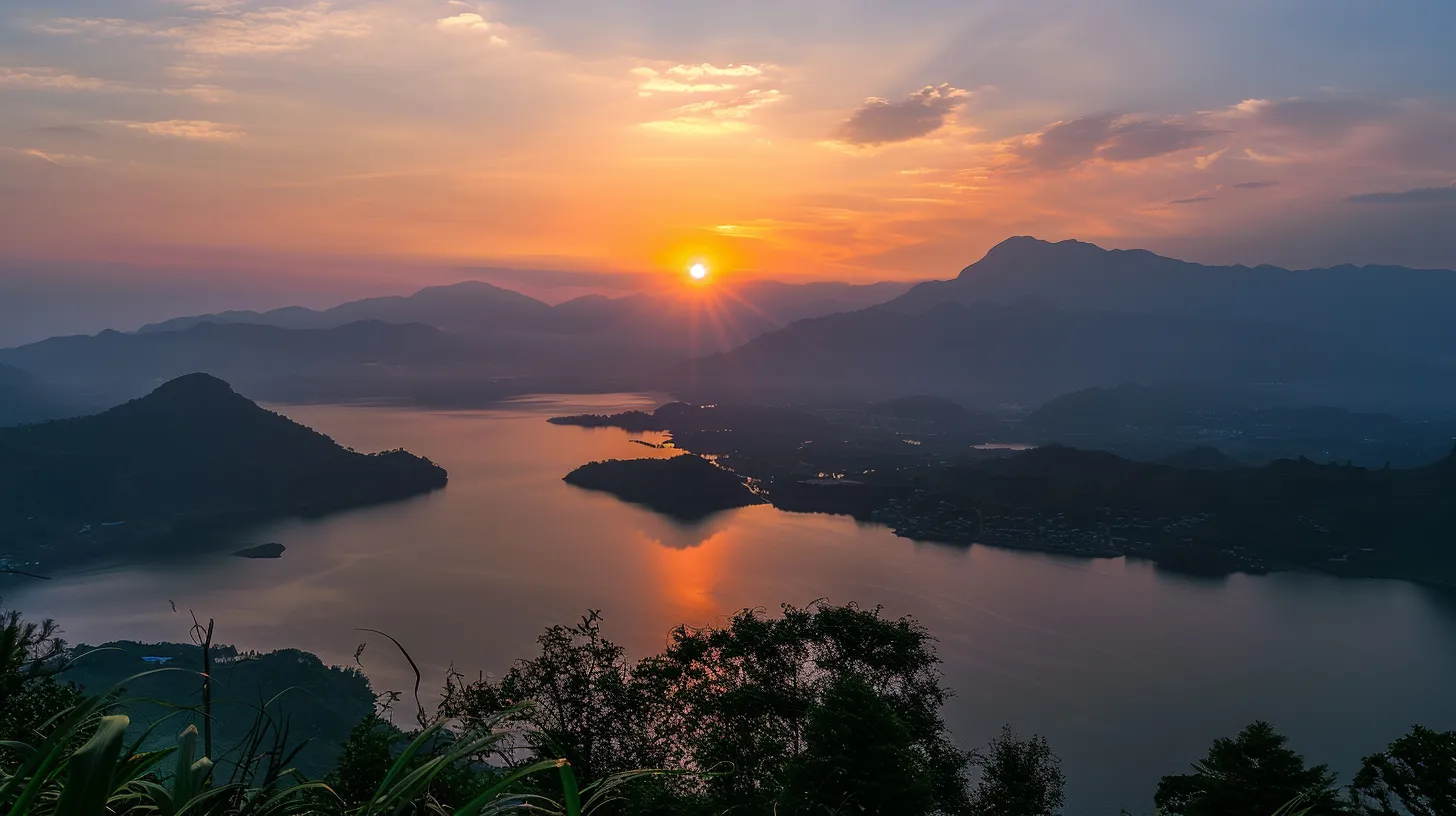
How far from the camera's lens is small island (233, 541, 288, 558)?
132 ft

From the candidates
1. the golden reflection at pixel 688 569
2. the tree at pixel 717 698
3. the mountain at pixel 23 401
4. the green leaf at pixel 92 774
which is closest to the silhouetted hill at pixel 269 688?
the tree at pixel 717 698

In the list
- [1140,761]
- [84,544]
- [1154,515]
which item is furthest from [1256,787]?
[84,544]

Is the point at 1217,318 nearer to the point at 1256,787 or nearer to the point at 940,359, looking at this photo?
the point at 940,359

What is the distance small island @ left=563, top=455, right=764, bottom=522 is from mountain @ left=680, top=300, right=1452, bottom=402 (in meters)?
65.9

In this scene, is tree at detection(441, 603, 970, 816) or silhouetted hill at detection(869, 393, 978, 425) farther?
silhouetted hill at detection(869, 393, 978, 425)

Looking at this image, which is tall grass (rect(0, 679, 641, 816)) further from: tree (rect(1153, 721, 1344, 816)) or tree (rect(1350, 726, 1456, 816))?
tree (rect(1350, 726, 1456, 816))

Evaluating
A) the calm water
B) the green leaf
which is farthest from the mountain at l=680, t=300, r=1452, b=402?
the green leaf

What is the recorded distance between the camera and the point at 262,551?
40531 millimetres

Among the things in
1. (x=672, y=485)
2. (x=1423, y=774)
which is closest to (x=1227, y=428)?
(x=672, y=485)

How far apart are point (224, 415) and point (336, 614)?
34422 mm

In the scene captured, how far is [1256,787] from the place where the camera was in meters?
7.39

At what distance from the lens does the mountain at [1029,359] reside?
138750 millimetres

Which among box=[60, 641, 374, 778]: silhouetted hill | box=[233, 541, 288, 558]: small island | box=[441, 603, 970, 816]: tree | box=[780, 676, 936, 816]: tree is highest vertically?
box=[780, 676, 936, 816]: tree

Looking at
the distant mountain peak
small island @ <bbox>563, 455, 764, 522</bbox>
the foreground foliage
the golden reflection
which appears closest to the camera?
the foreground foliage
